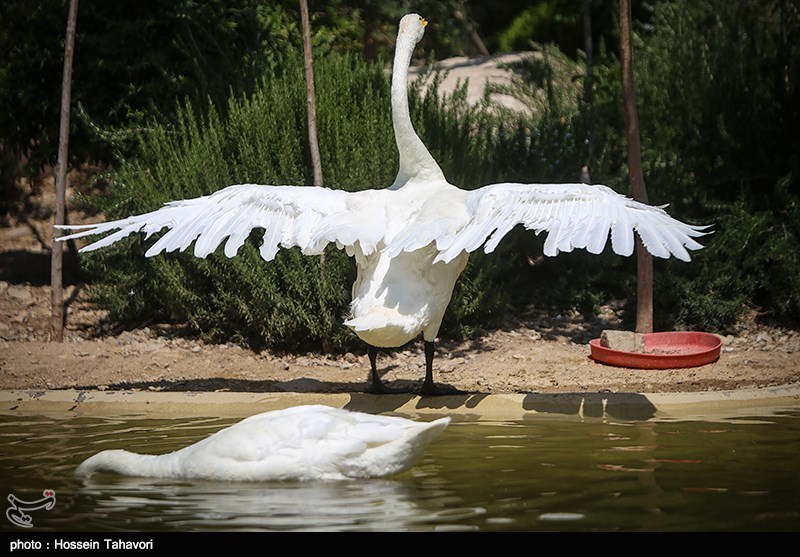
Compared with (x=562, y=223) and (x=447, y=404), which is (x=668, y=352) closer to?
(x=447, y=404)

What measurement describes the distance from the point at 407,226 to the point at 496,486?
97.8 inches

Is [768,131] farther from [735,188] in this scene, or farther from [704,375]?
[704,375]

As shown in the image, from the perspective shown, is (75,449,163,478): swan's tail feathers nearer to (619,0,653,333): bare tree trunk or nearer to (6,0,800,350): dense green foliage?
(6,0,800,350): dense green foliage

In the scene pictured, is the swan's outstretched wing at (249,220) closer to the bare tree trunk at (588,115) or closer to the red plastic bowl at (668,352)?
the red plastic bowl at (668,352)

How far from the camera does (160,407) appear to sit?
24.5 ft

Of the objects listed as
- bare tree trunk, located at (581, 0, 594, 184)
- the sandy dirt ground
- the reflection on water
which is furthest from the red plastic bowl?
bare tree trunk, located at (581, 0, 594, 184)

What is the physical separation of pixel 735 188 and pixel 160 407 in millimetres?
7118

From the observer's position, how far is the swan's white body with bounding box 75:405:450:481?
5.34 m

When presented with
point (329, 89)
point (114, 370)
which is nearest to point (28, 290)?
point (114, 370)

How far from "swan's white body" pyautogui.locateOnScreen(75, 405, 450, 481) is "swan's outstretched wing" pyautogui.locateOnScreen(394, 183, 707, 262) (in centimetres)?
143

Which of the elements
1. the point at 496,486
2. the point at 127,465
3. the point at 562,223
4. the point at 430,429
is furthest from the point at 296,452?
the point at 562,223

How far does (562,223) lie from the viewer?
21.0 ft
